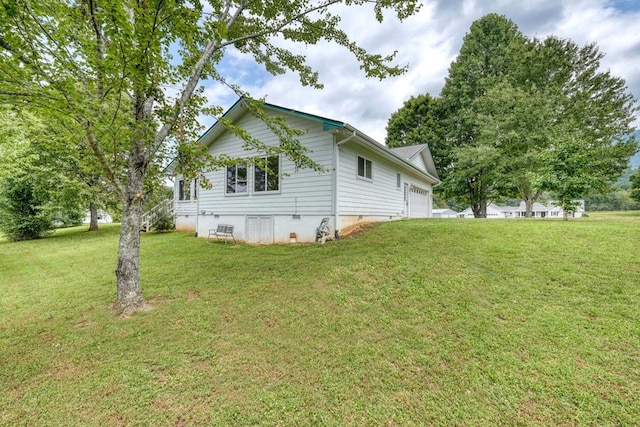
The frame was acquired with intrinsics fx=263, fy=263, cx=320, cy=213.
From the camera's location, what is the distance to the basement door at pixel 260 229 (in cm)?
1003

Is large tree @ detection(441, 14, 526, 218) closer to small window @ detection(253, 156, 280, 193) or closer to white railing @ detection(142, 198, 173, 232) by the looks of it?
small window @ detection(253, 156, 280, 193)

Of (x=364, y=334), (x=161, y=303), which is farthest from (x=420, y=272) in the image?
(x=161, y=303)

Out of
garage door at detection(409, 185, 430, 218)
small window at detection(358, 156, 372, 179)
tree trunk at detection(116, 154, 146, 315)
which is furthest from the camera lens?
garage door at detection(409, 185, 430, 218)

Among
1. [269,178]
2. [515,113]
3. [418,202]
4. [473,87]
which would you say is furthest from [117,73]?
[473,87]

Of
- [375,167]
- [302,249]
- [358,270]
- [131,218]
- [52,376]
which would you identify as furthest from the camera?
[375,167]

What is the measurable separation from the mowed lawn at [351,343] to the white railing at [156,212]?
31.1ft

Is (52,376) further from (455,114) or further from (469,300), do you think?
(455,114)

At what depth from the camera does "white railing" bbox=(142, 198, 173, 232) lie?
15.6 metres

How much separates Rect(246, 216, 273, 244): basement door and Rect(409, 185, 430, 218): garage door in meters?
9.50

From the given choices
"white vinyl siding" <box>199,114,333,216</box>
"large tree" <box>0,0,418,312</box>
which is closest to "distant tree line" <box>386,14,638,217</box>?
"white vinyl siding" <box>199,114,333,216</box>

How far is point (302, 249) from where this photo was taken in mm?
8070

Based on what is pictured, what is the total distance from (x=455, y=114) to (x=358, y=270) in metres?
22.8

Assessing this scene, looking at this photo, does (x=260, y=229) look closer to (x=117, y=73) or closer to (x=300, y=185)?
(x=300, y=185)

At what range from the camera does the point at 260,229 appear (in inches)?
405
